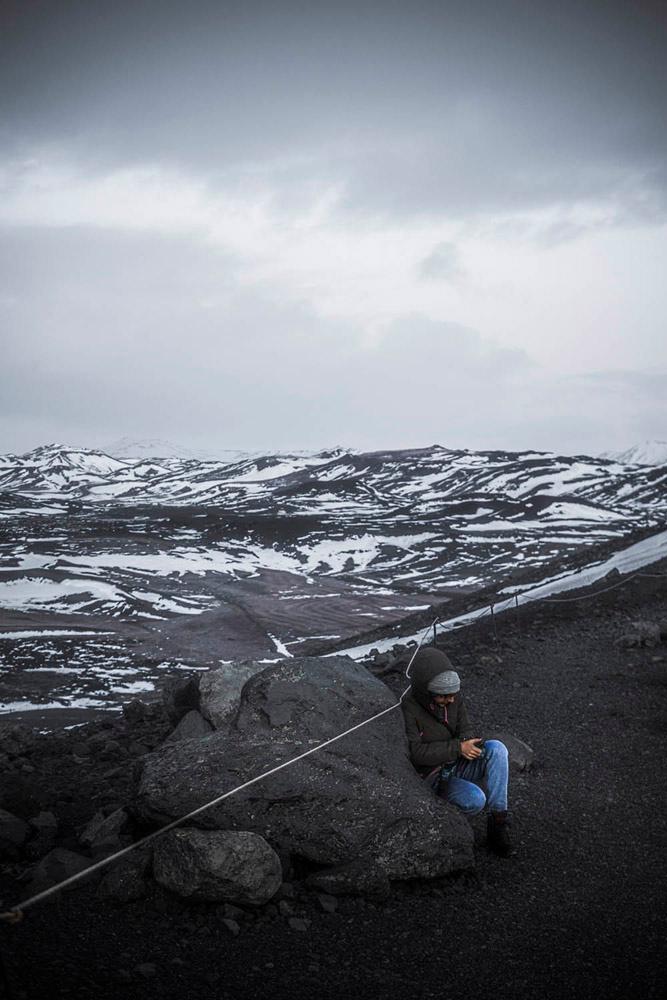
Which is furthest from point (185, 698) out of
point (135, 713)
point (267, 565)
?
point (267, 565)

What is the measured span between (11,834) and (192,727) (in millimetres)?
1591

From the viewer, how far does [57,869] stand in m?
4.12

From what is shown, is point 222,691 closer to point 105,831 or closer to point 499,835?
point 105,831

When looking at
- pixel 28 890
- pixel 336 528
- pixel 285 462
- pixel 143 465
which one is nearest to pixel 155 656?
pixel 28 890

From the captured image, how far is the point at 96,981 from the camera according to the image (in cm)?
307

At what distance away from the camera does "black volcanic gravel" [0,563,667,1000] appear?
126 inches

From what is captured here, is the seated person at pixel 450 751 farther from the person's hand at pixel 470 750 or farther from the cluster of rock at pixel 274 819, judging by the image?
the cluster of rock at pixel 274 819

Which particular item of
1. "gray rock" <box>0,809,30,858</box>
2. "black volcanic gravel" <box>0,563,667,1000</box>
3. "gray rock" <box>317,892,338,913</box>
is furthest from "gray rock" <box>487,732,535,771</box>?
"gray rock" <box>0,809,30,858</box>

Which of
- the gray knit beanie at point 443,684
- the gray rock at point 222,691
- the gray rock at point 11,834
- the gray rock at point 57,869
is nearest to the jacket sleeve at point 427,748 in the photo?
the gray knit beanie at point 443,684

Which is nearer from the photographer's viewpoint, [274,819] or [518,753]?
[274,819]

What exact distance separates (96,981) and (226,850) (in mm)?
878

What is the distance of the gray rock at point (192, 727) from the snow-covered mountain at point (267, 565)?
44.0 feet

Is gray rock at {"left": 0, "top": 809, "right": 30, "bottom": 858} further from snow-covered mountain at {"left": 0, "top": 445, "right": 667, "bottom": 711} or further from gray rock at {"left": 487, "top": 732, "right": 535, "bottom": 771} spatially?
snow-covered mountain at {"left": 0, "top": 445, "right": 667, "bottom": 711}

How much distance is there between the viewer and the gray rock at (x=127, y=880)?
380 cm
